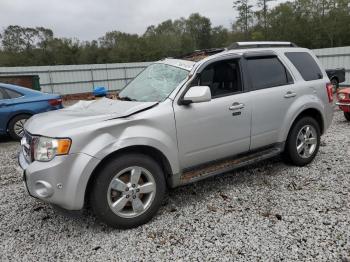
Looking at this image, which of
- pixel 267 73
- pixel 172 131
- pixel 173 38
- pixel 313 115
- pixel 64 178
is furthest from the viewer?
pixel 173 38

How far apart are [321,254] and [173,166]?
1.65 m

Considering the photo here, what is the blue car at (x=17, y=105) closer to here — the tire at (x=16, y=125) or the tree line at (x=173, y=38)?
the tire at (x=16, y=125)

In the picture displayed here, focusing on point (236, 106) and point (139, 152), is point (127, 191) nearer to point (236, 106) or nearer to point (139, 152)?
point (139, 152)

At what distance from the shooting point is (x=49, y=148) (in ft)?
9.55

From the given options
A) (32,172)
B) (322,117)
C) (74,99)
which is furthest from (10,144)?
(74,99)

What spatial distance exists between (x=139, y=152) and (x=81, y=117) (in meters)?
0.72

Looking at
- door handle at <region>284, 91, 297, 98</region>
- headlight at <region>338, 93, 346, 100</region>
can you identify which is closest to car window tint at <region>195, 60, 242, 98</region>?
door handle at <region>284, 91, 297, 98</region>

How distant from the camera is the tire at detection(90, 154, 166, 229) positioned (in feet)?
9.89

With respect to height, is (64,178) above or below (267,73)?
below

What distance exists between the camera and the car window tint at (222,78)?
3807 mm

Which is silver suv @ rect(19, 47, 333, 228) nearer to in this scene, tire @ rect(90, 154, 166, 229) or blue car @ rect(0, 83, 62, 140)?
tire @ rect(90, 154, 166, 229)

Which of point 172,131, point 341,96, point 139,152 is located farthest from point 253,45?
point 341,96

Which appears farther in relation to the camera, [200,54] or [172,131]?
[200,54]

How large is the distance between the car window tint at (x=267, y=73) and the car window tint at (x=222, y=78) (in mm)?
237
